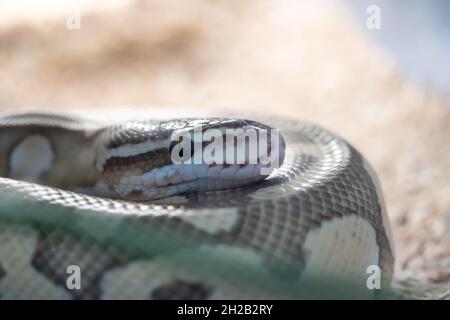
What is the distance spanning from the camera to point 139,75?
620cm

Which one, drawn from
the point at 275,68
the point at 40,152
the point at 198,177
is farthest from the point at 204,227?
the point at 275,68

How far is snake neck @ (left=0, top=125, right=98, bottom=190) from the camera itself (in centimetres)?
295

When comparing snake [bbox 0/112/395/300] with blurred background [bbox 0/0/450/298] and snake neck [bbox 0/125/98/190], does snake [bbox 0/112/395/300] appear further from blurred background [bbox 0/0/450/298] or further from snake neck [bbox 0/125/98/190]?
blurred background [bbox 0/0/450/298]

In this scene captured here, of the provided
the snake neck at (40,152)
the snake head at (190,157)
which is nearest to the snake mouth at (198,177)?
the snake head at (190,157)

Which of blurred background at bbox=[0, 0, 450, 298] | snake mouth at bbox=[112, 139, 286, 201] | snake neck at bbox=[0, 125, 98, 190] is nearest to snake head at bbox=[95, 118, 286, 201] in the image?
snake mouth at bbox=[112, 139, 286, 201]

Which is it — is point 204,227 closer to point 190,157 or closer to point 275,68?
point 190,157

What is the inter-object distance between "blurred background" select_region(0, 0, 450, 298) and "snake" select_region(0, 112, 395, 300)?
955 mm

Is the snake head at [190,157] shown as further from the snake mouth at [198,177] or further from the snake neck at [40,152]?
the snake neck at [40,152]

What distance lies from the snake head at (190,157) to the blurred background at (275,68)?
983 mm

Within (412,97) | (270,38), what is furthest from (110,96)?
(412,97)

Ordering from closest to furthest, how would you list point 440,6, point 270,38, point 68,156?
point 68,156 → point 440,6 → point 270,38

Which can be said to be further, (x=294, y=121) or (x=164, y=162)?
(x=294, y=121)
